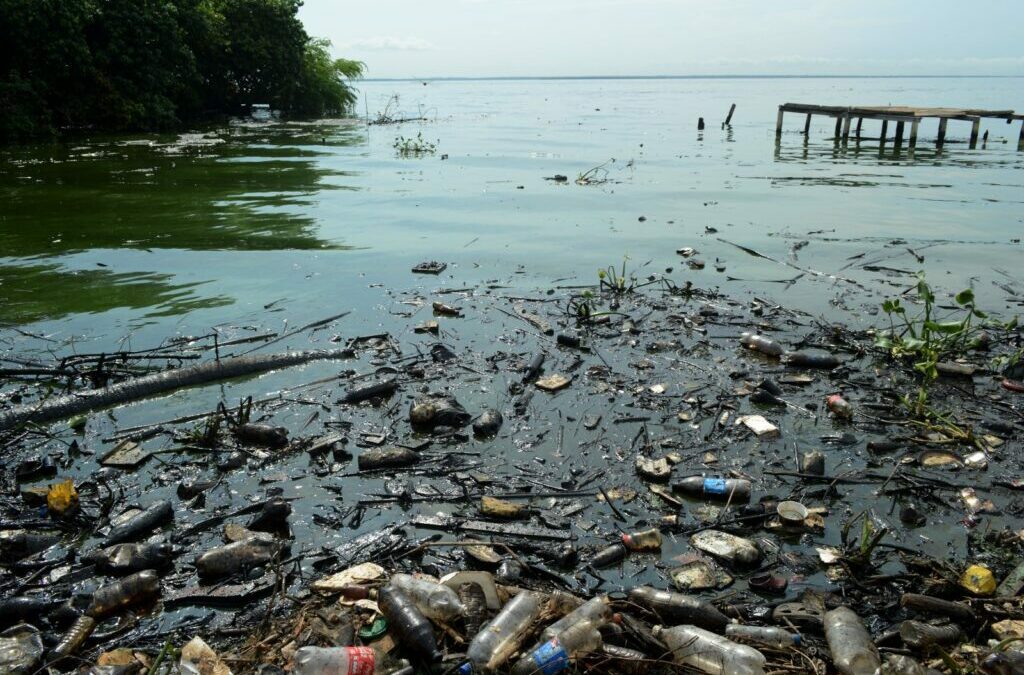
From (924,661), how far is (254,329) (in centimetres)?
670

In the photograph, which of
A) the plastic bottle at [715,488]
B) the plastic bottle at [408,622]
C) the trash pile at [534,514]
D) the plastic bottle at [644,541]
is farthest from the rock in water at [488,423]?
the plastic bottle at [408,622]

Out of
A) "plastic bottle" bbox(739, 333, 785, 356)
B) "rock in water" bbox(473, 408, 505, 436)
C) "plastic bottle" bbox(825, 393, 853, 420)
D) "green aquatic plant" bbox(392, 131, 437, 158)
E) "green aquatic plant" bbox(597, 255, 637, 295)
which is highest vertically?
"green aquatic plant" bbox(392, 131, 437, 158)

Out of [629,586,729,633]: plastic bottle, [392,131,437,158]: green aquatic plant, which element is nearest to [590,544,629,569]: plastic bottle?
[629,586,729,633]: plastic bottle

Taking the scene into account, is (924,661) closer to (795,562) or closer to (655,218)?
(795,562)

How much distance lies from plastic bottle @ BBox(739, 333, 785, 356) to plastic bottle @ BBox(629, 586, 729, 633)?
370 cm

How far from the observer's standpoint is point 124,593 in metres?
3.50

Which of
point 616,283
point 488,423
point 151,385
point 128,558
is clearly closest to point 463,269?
point 616,283

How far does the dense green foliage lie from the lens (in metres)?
27.1

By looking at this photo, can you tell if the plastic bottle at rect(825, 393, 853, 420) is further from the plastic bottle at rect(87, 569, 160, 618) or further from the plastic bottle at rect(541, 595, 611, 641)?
the plastic bottle at rect(87, 569, 160, 618)

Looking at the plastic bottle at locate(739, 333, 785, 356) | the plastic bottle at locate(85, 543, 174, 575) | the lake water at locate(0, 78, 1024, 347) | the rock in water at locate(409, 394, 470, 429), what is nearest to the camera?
the plastic bottle at locate(85, 543, 174, 575)

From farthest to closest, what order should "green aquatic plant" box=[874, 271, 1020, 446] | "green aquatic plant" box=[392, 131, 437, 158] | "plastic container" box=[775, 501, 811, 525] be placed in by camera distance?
1. "green aquatic plant" box=[392, 131, 437, 158]
2. "green aquatic plant" box=[874, 271, 1020, 446]
3. "plastic container" box=[775, 501, 811, 525]

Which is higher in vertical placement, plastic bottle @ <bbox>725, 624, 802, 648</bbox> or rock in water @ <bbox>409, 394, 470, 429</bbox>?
rock in water @ <bbox>409, 394, 470, 429</bbox>

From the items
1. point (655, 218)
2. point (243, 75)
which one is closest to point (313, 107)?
point (243, 75)

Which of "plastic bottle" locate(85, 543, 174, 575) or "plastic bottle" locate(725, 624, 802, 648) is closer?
"plastic bottle" locate(725, 624, 802, 648)
